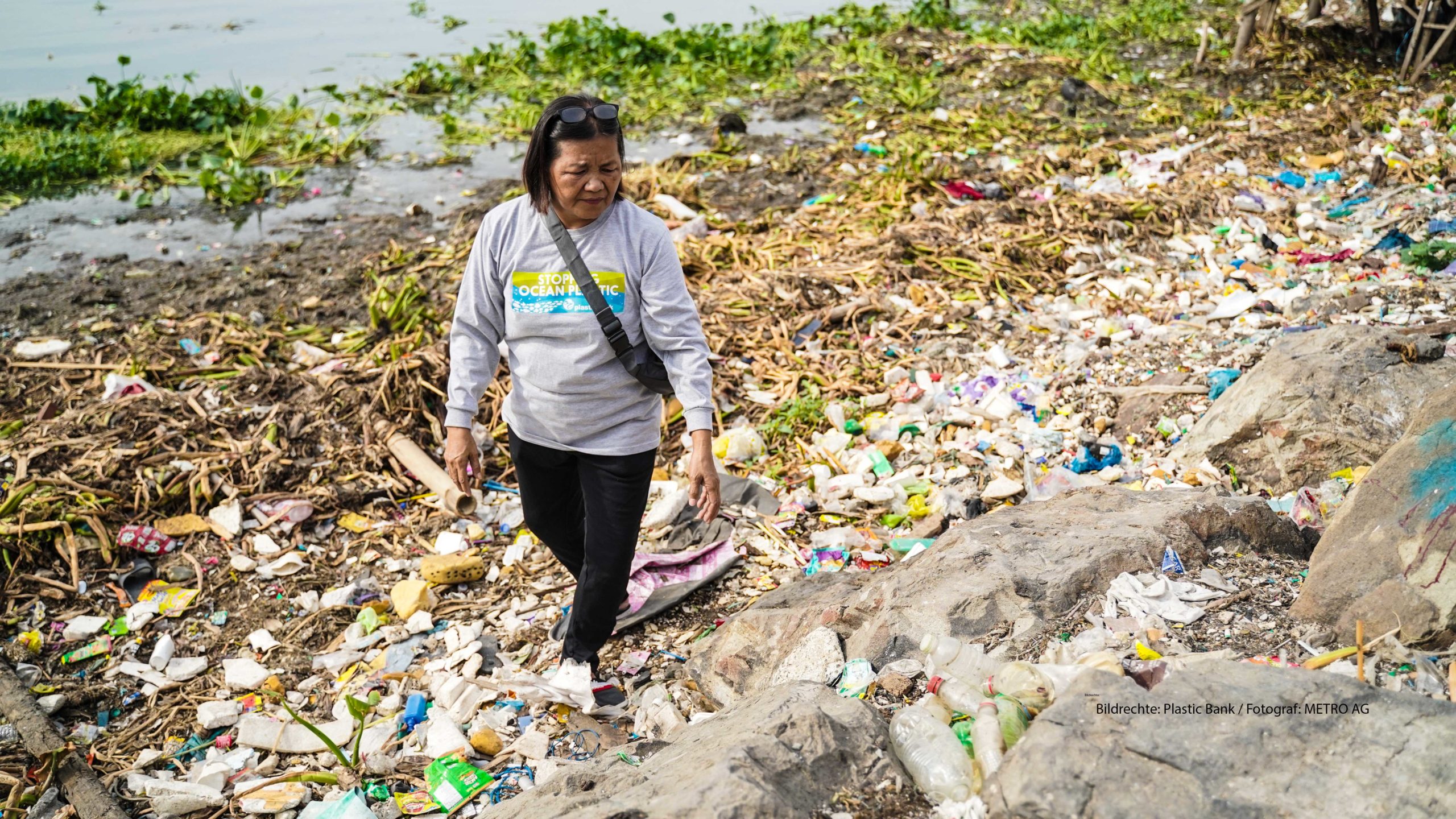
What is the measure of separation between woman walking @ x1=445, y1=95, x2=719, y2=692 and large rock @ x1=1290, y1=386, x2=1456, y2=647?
1433mm

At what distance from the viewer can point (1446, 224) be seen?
5.11m

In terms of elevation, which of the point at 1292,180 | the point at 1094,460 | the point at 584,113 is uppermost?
the point at 584,113

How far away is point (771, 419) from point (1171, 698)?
110 inches

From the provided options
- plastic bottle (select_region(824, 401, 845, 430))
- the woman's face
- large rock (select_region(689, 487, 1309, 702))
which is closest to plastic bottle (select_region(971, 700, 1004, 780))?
large rock (select_region(689, 487, 1309, 702))

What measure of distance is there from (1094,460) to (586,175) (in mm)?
2390

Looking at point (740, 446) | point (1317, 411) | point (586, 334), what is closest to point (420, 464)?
point (740, 446)

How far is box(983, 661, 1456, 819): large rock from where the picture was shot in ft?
5.19

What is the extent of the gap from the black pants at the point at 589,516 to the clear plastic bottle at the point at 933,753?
91 cm

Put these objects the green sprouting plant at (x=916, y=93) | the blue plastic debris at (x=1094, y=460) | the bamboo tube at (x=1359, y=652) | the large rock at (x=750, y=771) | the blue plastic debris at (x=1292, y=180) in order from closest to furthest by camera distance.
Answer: the large rock at (x=750, y=771)
the bamboo tube at (x=1359, y=652)
the blue plastic debris at (x=1094, y=460)
the blue plastic debris at (x=1292, y=180)
the green sprouting plant at (x=916, y=93)

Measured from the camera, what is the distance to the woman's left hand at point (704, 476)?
2.42 metres

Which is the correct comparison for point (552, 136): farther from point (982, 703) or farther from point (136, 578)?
point (136, 578)

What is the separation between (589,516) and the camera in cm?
268

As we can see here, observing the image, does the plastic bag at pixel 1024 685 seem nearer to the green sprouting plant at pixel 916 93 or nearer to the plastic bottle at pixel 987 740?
the plastic bottle at pixel 987 740

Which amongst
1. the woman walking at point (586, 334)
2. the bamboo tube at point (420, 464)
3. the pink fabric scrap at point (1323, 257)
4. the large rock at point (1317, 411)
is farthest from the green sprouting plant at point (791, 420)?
the pink fabric scrap at point (1323, 257)
